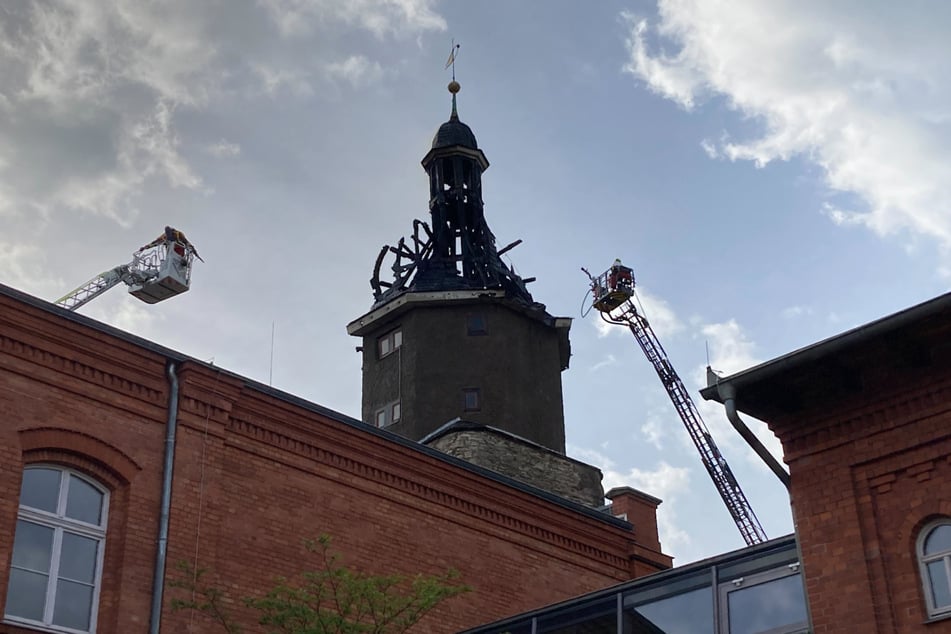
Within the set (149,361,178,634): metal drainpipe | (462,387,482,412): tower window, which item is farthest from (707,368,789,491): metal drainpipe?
(462,387,482,412): tower window

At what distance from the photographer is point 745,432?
1409cm

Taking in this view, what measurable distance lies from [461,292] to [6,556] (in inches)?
773

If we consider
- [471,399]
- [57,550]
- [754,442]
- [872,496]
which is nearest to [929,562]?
[872,496]

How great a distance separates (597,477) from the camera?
110 ft

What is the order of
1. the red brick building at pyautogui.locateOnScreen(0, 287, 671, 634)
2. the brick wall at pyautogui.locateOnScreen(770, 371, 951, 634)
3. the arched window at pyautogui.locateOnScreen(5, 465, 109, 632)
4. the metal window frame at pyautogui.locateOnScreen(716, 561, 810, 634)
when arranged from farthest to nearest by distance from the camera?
1. the red brick building at pyautogui.locateOnScreen(0, 287, 671, 634)
2. the arched window at pyautogui.locateOnScreen(5, 465, 109, 632)
3. the metal window frame at pyautogui.locateOnScreen(716, 561, 810, 634)
4. the brick wall at pyautogui.locateOnScreen(770, 371, 951, 634)

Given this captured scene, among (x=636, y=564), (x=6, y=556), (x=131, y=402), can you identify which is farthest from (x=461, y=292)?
(x=6, y=556)

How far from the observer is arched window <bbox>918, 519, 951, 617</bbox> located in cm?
1278

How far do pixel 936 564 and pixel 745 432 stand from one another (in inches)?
95.3

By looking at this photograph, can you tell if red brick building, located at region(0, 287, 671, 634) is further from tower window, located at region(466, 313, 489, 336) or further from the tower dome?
the tower dome

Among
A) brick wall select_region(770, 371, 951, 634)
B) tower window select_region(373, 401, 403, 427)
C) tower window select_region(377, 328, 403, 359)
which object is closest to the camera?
brick wall select_region(770, 371, 951, 634)

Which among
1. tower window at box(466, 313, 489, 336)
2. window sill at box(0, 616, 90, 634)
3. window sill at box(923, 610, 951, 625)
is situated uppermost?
tower window at box(466, 313, 489, 336)

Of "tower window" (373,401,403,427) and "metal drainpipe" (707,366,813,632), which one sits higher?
"tower window" (373,401,403,427)

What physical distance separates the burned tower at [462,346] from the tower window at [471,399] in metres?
0.03

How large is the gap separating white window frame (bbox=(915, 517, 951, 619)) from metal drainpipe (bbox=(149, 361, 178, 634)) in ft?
33.9
